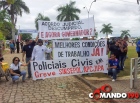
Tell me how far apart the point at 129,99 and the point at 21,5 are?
40080 millimetres

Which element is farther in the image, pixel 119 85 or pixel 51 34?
pixel 51 34

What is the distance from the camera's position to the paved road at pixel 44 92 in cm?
604

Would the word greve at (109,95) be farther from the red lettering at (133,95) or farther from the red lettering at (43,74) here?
the red lettering at (43,74)

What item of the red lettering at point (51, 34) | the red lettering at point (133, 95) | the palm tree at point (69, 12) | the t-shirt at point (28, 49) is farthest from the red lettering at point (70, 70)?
the palm tree at point (69, 12)

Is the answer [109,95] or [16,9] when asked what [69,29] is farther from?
[16,9]

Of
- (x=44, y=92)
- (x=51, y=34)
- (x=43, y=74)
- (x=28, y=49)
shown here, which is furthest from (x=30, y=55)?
(x=44, y=92)

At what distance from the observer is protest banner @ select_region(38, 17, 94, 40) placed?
7.77m

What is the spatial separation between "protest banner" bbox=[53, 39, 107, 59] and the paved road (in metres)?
1.07

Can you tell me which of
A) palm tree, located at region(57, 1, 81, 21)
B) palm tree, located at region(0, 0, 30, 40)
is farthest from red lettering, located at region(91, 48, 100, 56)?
palm tree, located at region(57, 1, 81, 21)

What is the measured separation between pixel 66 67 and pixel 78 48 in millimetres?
772

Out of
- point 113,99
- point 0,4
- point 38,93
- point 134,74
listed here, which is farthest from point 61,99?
point 0,4

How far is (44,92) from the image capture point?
6.75 metres

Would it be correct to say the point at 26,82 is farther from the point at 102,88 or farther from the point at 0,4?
the point at 0,4

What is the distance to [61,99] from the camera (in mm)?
6059
